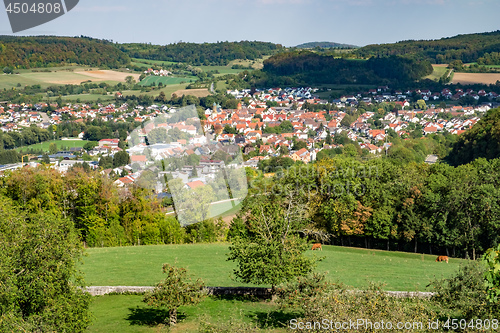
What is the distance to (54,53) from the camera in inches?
5935

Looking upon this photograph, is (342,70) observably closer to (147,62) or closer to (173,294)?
(147,62)

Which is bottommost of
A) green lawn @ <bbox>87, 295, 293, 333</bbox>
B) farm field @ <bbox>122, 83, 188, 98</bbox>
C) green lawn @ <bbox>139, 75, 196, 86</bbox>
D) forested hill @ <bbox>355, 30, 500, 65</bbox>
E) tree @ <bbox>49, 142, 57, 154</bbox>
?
green lawn @ <bbox>87, 295, 293, 333</bbox>

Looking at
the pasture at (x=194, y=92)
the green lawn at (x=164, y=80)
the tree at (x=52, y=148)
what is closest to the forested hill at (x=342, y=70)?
the green lawn at (x=164, y=80)

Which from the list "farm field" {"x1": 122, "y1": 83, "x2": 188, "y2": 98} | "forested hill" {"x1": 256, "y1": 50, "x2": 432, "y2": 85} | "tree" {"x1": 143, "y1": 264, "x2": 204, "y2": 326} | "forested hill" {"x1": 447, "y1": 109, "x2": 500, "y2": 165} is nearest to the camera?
"tree" {"x1": 143, "y1": 264, "x2": 204, "y2": 326}

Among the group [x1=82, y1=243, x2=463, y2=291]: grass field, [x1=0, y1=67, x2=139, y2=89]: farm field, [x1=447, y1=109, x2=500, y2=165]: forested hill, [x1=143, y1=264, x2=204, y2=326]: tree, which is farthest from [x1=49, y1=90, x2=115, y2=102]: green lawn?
[x1=143, y1=264, x2=204, y2=326]: tree

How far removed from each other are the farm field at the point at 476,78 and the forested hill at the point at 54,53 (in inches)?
4023

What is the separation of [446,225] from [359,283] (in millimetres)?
11226

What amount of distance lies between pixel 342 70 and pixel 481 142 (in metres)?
101

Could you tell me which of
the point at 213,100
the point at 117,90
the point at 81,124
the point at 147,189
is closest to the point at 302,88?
the point at 213,100

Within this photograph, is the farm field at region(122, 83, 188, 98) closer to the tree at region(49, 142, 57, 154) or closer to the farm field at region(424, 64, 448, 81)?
the tree at region(49, 142, 57, 154)

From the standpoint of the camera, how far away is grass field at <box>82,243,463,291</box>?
19.0 m

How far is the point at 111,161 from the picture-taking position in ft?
228

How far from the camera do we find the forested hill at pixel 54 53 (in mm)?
141125

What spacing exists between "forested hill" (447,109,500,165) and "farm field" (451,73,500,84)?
76519mm
